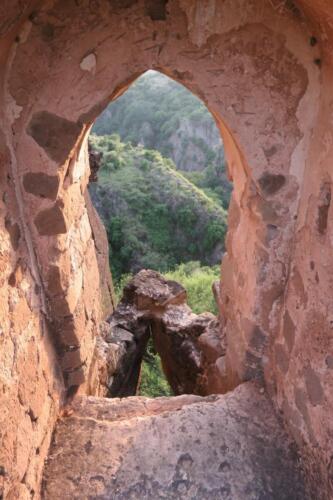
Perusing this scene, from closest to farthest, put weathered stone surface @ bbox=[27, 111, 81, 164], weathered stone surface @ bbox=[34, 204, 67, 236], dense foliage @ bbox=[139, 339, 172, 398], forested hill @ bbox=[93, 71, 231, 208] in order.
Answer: weathered stone surface @ bbox=[27, 111, 81, 164], weathered stone surface @ bbox=[34, 204, 67, 236], dense foliage @ bbox=[139, 339, 172, 398], forested hill @ bbox=[93, 71, 231, 208]

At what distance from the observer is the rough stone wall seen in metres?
1.51

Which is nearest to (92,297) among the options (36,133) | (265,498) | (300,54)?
(36,133)

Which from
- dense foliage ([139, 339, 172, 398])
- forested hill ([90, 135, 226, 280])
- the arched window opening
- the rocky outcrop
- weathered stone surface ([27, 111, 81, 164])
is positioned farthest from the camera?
forested hill ([90, 135, 226, 280])

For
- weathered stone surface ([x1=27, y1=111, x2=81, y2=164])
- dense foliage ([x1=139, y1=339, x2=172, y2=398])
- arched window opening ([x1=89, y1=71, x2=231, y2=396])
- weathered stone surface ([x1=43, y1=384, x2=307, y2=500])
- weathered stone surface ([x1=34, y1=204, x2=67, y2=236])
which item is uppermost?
arched window opening ([x1=89, y1=71, x2=231, y2=396])

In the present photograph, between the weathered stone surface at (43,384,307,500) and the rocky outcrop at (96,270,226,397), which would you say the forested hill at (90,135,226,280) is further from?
the weathered stone surface at (43,384,307,500)

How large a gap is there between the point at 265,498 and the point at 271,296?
2.57 feet

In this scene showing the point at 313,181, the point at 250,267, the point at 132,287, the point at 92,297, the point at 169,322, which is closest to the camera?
the point at 313,181

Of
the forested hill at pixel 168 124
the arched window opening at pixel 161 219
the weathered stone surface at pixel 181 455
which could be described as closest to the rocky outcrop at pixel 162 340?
the arched window opening at pixel 161 219

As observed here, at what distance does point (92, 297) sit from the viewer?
2.49 m

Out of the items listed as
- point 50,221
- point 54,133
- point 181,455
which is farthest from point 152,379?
point 54,133

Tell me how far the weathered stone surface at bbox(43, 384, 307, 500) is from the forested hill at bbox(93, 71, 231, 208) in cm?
Result: 2485

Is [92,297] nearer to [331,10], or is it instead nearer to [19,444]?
[19,444]

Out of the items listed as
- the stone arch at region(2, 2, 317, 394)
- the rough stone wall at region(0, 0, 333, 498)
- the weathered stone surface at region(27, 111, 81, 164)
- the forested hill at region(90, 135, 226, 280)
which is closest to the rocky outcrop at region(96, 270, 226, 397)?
the rough stone wall at region(0, 0, 333, 498)

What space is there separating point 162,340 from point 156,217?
1105 cm
